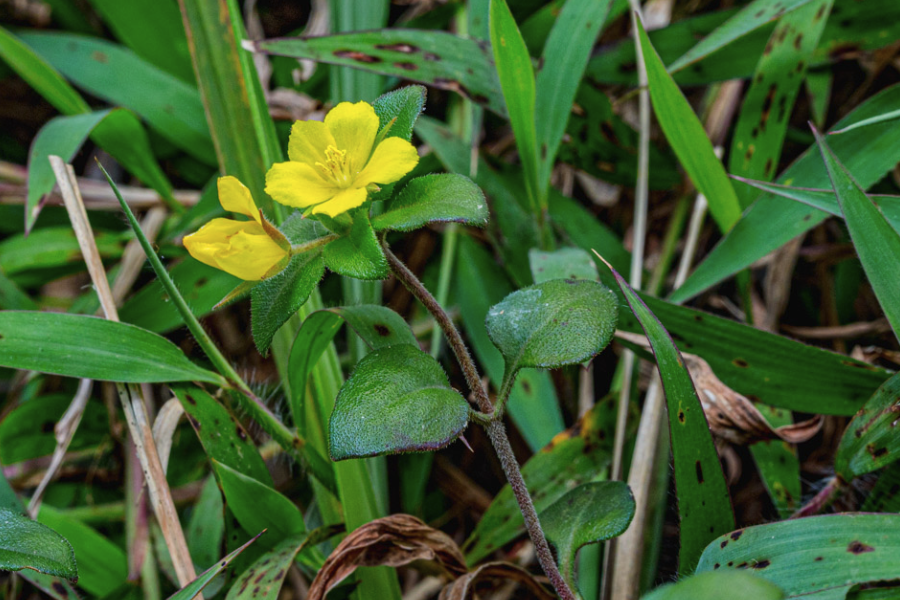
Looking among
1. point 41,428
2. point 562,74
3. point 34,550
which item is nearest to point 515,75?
point 562,74

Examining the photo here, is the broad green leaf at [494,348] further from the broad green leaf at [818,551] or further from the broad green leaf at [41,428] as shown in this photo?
the broad green leaf at [41,428]

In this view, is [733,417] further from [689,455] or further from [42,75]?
[42,75]

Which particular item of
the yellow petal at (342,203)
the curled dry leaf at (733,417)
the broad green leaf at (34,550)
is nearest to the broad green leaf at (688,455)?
the curled dry leaf at (733,417)

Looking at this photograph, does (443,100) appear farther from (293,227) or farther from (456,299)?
(293,227)

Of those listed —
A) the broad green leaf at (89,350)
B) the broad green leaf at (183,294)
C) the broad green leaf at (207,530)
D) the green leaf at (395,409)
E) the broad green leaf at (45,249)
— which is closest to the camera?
the green leaf at (395,409)

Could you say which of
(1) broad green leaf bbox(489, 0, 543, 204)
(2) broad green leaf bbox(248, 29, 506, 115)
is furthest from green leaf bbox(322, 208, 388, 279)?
(2) broad green leaf bbox(248, 29, 506, 115)

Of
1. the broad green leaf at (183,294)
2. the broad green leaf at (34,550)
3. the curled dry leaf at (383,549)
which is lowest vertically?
the curled dry leaf at (383,549)
